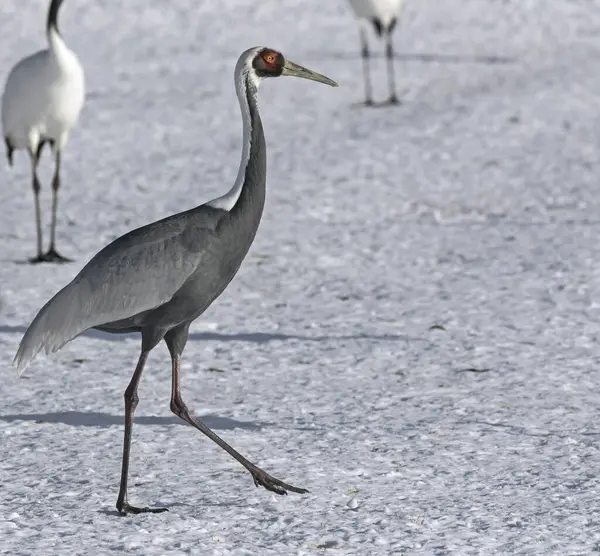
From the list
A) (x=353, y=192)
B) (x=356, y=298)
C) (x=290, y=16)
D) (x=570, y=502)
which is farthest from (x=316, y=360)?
(x=290, y=16)

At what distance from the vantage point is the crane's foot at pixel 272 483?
554 cm

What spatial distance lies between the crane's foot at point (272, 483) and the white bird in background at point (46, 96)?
16.5ft

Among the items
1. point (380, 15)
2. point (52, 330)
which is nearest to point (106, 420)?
point (52, 330)

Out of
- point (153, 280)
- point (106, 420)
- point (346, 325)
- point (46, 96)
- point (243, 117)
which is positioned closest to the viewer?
point (153, 280)

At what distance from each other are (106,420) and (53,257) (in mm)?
3945

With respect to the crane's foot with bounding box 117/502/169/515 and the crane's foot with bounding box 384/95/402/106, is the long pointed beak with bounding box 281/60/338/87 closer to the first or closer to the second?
the crane's foot with bounding box 117/502/169/515

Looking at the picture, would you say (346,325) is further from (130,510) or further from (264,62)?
(130,510)

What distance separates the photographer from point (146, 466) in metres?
5.94

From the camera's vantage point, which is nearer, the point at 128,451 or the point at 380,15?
the point at 128,451

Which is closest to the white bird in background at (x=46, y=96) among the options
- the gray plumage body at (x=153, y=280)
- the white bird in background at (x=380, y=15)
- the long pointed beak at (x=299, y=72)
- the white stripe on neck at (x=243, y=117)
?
the long pointed beak at (x=299, y=72)

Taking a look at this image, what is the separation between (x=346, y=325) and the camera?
847 centimetres

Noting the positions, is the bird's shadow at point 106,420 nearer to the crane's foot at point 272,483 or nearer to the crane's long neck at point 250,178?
the crane's foot at point 272,483

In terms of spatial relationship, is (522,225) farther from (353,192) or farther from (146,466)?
(146,466)

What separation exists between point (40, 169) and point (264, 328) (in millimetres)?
6035
